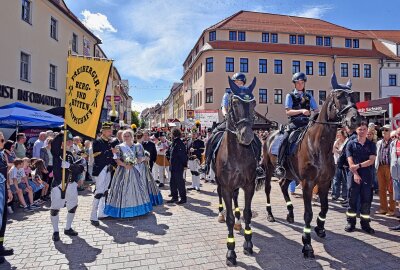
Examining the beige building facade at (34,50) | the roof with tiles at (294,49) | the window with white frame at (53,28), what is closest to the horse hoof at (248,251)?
the beige building facade at (34,50)

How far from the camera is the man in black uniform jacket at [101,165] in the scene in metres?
→ 6.59

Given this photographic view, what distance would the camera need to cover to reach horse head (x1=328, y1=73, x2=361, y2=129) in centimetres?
433

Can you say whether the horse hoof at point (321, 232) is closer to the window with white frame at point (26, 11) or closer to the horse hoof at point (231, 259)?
the horse hoof at point (231, 259)

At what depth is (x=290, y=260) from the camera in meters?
4.54

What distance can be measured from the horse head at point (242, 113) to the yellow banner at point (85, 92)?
2737 millimetres

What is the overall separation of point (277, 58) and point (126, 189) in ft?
112

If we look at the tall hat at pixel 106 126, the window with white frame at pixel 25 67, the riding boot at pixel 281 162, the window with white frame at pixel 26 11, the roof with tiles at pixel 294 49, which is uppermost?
the roof with tiles at pixel 294 49

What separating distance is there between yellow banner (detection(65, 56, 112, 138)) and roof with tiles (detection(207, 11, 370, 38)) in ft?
107

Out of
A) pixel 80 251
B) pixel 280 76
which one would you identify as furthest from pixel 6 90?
pixel 280 76

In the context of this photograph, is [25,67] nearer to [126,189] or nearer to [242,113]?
[126,189]

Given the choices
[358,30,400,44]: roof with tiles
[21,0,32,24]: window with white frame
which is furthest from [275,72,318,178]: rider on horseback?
[358,30,400,44]: roof with tiles

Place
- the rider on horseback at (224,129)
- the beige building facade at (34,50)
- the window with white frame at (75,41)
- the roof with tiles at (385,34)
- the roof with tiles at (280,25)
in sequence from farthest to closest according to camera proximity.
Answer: the roof with tiles at (385,34) → the roof with tiles at (280,25) → the window with white frame at (75,41) → the beige building facade at (34,50) → the rider on horseback at (224,129)

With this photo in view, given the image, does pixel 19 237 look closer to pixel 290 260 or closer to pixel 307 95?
pixel 290 260

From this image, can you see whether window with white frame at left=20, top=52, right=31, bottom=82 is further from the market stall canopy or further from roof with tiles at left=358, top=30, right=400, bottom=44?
roof with tiles at left=358, top=30, right=400, bottom=44
